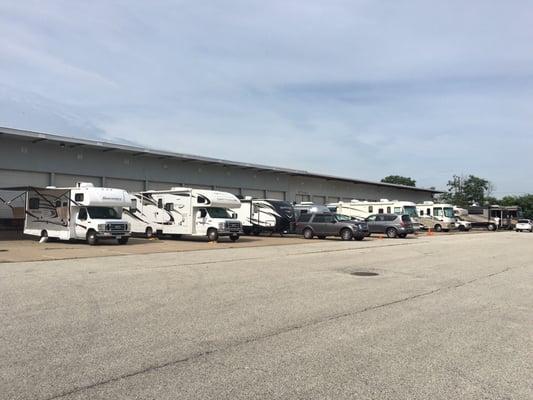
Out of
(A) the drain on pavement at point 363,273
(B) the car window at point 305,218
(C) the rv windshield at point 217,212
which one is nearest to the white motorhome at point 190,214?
(C) the rv windshield at point 217,212

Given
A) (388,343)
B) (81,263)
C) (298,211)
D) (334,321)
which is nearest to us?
(388,343)

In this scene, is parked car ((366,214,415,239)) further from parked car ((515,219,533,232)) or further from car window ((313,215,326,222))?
parked car ((515,219,533,232))

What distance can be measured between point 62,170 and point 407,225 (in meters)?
23.2

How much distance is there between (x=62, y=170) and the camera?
35219mm

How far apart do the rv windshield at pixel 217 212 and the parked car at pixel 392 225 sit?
1197 cm

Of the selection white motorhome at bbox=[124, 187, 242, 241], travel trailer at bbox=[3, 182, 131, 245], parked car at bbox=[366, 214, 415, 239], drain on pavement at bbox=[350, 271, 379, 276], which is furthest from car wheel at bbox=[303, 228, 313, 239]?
drain on pavement at bbox=[350, 271, 379, 276]

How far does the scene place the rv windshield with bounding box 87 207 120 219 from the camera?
86.0 ft

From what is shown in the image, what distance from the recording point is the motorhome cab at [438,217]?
160ft

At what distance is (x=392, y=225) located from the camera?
3603 centimetres

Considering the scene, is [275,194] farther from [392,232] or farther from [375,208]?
[392,232]

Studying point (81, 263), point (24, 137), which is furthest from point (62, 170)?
point (81, 263)

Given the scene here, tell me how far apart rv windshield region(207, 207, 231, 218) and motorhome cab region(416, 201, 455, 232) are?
25.2 metres

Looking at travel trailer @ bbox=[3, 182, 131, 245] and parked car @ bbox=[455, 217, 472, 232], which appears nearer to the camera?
travel trailer @ bbox=[3, 182, 131, 245]

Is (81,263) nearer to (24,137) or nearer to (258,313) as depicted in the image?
(258,313)
